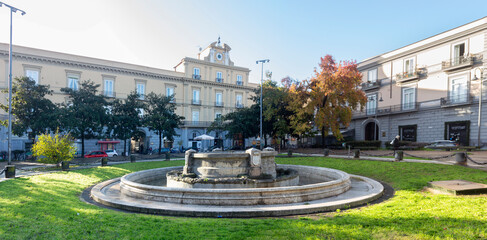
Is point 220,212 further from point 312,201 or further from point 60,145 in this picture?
point 60,145

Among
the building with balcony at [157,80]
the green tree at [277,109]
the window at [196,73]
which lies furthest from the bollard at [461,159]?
the window at [196,73]

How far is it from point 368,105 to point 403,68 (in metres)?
6.30

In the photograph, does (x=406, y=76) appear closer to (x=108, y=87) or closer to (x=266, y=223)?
(x=266, y=223)

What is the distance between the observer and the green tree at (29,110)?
22594mm

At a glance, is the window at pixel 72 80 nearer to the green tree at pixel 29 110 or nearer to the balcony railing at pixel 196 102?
the green tree at pixel 29 110

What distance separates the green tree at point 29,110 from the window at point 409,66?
123 feet

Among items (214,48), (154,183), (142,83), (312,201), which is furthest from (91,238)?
(214,48)

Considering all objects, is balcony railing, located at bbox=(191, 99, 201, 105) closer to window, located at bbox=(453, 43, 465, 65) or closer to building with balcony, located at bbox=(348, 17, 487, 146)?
building with balcony, located at bbox=(348, 17, 487, 146)

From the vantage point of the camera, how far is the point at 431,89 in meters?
27.1

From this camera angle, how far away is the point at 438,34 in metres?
27.2

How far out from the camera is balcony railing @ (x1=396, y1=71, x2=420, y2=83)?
28.2 metres

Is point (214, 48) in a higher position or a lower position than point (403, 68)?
higher

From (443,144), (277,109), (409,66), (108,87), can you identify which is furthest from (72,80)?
(443,144)

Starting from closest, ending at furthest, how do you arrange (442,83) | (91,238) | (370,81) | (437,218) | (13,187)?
1. (91,238)
2. (437,218)
3. (13,187)
4. (442,83)
5. (370,81)
